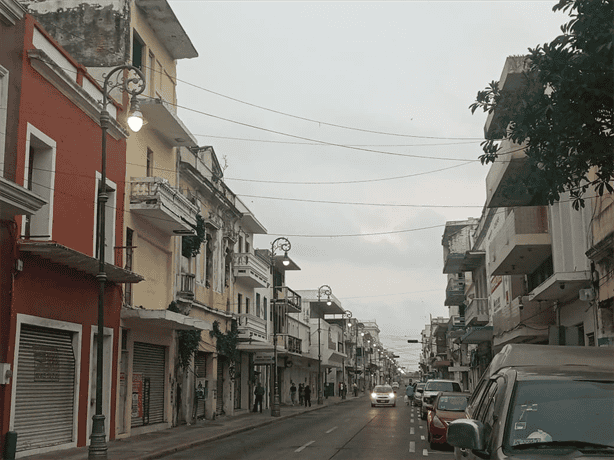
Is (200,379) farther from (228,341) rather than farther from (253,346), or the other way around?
(253,346)

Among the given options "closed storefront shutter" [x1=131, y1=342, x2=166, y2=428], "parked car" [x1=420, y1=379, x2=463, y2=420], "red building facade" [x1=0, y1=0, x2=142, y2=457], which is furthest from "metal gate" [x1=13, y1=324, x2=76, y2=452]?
"parked car" [x1=420, y1=379, x2=463, y2=420]

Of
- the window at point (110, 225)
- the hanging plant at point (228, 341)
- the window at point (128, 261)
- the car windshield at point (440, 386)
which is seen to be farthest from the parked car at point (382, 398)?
the window at point (110, 225)

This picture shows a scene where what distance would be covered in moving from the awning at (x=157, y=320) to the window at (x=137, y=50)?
8416 millimetres

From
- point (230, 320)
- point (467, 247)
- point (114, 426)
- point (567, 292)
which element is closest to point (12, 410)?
point (114, 426)

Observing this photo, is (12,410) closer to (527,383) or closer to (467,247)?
(527,383)

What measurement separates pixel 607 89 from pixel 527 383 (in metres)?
5.89

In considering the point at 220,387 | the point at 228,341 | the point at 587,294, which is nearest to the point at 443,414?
the point at 587,294

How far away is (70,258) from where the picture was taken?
1739 cm

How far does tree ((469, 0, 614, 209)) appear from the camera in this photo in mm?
9883

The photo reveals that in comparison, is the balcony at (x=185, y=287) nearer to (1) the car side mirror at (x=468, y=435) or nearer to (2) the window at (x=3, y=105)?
(2) the window at (x=3, y=105)

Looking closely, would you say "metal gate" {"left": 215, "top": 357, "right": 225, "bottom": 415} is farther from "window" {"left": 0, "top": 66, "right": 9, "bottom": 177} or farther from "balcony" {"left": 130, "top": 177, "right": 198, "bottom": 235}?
"window" {"left": 0, "top": 66, "right": 9, "bottom": 177}

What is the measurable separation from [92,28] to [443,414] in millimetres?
16231

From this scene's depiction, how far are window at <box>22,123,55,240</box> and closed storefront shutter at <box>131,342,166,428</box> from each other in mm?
7937

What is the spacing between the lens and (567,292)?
24094 millimetres
